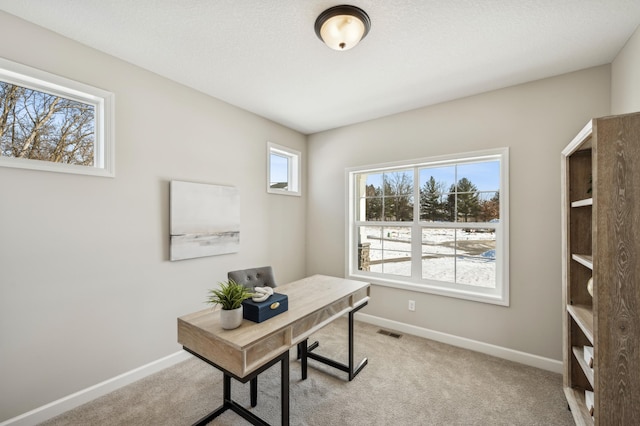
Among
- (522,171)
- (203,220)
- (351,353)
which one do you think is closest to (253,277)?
(203,220)

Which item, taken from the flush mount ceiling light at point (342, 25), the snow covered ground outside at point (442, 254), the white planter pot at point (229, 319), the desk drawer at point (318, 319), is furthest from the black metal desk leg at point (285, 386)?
the snow covered ground outside at point (442, 254)

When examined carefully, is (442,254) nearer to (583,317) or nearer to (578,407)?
(583,317)

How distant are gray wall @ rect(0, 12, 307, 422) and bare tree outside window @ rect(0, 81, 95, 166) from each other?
197mm

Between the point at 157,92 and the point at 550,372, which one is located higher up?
the point at 157,92

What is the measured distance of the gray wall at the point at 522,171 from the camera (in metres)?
2.44

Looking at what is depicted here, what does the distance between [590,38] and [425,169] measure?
1.66 meters

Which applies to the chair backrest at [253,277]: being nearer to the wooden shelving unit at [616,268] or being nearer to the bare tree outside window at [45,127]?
the bare tree outside window at [45,127]

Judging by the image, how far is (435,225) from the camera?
10.4 ft

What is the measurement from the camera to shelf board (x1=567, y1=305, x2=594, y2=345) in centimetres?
154

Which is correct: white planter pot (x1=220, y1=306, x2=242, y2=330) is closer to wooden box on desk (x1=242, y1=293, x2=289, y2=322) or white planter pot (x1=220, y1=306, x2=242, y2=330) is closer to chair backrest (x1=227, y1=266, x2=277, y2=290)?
wooden box on desk (x1=242, y1=293, x2=289, y2=322)

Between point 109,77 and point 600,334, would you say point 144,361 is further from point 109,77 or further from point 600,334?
point 600,334

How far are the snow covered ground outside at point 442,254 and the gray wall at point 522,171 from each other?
238 mm

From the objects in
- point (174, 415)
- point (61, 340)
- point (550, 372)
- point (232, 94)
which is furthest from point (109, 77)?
point (550, 372)

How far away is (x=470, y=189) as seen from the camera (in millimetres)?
2973
